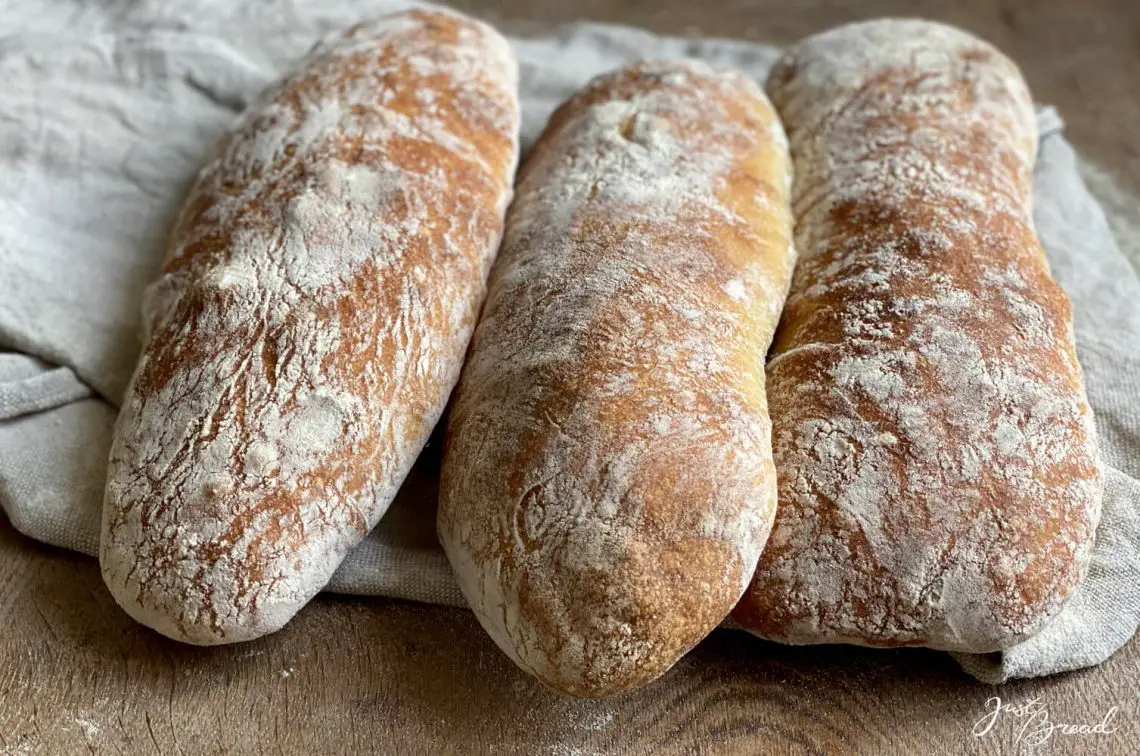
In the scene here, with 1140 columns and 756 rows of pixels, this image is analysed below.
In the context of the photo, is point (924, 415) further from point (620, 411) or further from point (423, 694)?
point (423, 694)

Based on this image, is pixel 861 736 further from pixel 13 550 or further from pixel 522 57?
pixel 522 57

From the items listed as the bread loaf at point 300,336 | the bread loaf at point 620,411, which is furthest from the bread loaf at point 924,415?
the bread loaf at point 300,336

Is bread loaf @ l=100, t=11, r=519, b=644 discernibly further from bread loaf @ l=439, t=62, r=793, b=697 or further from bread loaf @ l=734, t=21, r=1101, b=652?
bread loaf @ l=734, t=21, r=1101, b=652

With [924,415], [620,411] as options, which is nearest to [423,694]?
[620,411]

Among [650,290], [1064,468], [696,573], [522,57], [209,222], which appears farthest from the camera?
[522,57]

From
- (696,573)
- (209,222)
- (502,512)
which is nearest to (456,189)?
(209,222)

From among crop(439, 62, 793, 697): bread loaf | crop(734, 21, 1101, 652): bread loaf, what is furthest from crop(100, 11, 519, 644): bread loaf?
crop(734, 21, 1101, 652): bread loaf
